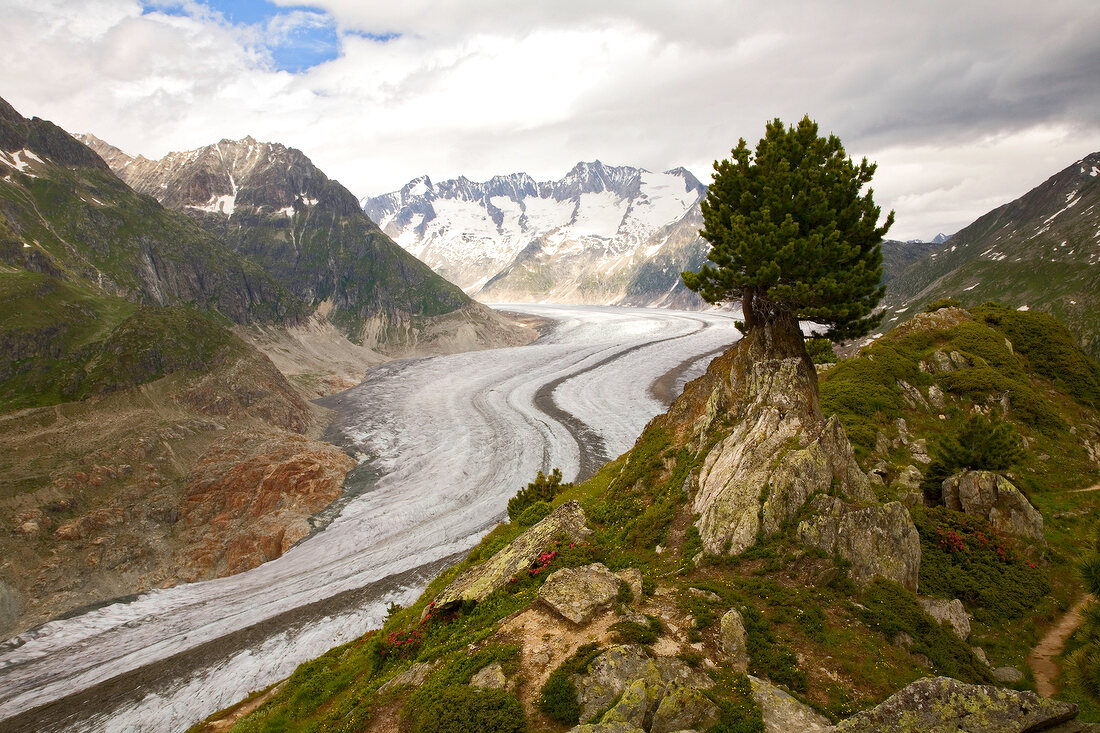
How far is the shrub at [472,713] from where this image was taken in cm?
1135

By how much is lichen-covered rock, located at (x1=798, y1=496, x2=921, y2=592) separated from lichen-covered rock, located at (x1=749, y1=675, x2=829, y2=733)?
6.00 metres

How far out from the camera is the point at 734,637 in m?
13.2

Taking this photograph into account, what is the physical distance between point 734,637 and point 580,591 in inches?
174

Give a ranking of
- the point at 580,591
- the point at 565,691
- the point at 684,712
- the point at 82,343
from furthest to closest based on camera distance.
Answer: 1. the point at 82,343
2. the point at 580,591
3. the point at 565,691
4. the point at 684,712

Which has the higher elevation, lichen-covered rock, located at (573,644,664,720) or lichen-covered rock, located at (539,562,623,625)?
lichen-covered rock, located at (539,562,623,625)

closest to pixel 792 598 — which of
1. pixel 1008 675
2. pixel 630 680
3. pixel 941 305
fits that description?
pixel 630 680

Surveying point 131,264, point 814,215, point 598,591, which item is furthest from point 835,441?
point 131,264

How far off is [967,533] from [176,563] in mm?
66260

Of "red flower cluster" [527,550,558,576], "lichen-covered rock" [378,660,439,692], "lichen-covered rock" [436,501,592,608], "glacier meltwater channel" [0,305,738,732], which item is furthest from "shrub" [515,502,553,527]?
"glacier meltwater channel" [0,305,738,732]

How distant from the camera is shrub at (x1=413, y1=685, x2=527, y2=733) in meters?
11.4

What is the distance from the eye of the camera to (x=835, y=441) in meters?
18.9

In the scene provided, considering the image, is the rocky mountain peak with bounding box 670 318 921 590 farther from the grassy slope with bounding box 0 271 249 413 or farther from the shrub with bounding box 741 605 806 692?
the grassy slope with bounding box 0 271 249 413

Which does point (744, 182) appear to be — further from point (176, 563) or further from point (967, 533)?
point (176, 563)

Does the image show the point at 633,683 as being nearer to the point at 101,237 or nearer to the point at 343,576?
the point at 343,576
